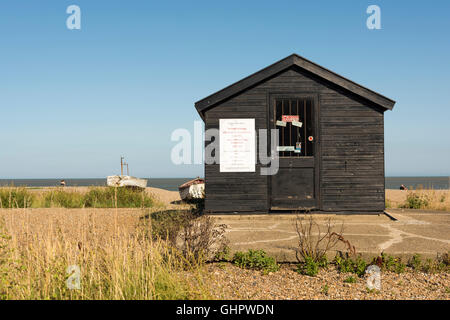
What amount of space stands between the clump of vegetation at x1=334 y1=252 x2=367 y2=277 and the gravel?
0.52 feet

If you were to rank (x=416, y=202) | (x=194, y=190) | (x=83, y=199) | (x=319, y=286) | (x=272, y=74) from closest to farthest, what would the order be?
(x=319, y=286)
(x=272, y=74)
(x=416, y=202)
(x=83, y=199)
(x=194, y=190)

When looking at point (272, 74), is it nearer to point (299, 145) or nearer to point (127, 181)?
point (299, 145)

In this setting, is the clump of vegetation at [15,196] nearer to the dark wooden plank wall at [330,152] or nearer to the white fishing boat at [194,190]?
the white fishing boat at [194,190]

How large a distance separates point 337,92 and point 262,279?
22.4 ft

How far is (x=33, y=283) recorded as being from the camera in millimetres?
4875

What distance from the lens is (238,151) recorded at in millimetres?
10641

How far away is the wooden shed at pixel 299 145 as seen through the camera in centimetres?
1052

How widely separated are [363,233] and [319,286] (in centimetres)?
318

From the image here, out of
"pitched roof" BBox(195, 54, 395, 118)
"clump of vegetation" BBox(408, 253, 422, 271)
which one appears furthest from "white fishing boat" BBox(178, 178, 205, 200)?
"clump of vegetation" BBox(408, 253, 422, 271)

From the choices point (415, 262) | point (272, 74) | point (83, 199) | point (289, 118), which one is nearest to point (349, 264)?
point (415, 262)

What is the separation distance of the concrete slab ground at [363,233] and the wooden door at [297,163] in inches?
19.8

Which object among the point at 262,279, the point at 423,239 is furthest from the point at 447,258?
the point at 262,279

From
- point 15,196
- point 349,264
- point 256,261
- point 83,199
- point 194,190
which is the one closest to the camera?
point 349,264
